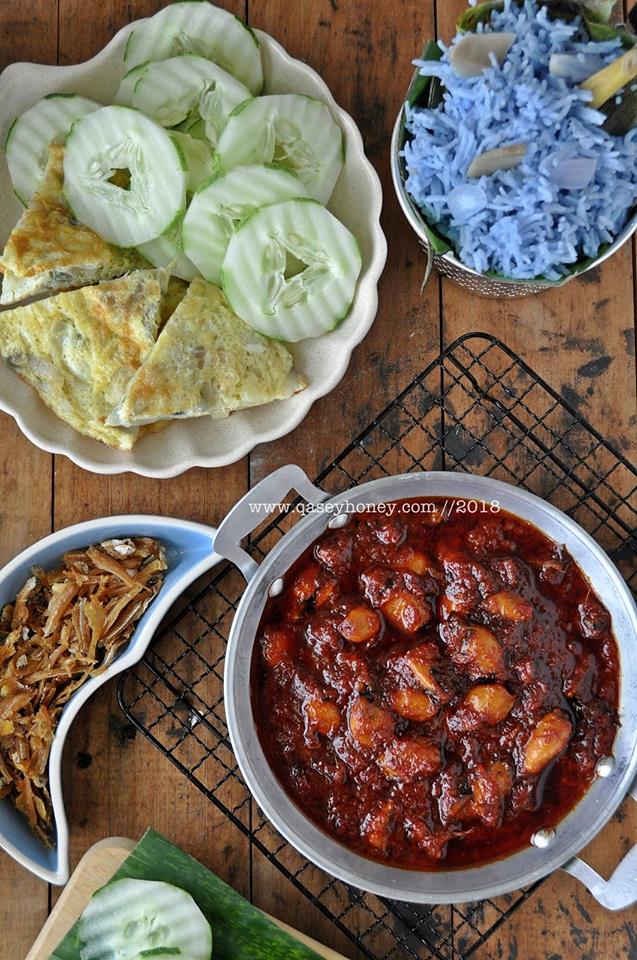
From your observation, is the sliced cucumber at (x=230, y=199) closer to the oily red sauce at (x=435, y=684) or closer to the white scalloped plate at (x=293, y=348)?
the white scalloped plate at (x=293, y=348)

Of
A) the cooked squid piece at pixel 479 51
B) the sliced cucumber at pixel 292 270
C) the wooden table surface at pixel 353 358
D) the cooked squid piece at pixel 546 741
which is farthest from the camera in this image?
the wooden table surface at pixel 353 358

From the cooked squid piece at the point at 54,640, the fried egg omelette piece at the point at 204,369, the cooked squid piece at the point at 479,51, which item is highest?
the cooked squid piece at the point at 479,51

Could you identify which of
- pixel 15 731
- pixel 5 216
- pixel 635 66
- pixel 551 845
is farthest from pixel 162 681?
pixel 635 66

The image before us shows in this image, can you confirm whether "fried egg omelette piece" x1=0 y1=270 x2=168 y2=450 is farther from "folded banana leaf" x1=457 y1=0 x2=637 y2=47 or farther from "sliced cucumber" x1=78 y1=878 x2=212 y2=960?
"sliced cucumber" x1=78 y1=878 x2=212 y2=960

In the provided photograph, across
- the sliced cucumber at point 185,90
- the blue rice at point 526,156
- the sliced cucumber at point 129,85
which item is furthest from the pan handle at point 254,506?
the sliced cucumber at point 129,85

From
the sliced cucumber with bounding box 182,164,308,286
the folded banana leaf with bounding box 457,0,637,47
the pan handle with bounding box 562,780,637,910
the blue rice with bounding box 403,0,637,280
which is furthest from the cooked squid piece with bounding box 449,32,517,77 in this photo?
the pan handle with bounding box 562,780,637,910

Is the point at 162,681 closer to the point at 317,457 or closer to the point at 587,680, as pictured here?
the point at 317,457

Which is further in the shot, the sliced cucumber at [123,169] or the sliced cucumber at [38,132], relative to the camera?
the sliced cucumber at [38,132]
